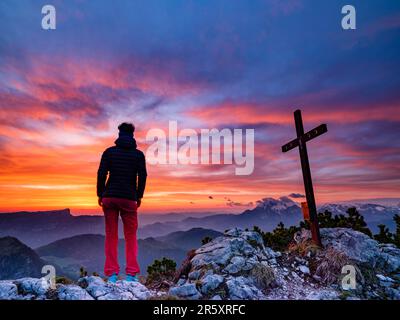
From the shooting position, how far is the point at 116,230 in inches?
309

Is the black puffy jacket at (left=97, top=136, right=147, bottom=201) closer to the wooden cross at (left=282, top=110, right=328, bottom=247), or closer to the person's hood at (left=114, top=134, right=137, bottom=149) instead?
the person's hood at (left=114, top=134, right=137, bottom=149)

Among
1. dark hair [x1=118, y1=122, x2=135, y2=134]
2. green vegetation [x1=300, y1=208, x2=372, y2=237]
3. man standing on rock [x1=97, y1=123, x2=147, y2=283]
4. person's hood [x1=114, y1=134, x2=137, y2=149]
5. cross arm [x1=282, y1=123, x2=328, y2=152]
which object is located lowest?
green vegetation [x1=300, y1=208, x2=372, y2=237]

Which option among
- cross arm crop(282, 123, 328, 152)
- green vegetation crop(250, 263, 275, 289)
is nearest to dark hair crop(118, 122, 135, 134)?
green vegetation crop(250, 263, 275, 289)

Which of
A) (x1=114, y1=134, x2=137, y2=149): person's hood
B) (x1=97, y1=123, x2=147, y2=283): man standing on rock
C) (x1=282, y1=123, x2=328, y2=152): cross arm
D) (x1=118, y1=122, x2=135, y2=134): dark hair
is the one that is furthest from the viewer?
(x1=282, y1=123, x2=328, y2=152): cross arm

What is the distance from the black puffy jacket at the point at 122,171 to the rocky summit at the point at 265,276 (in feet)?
7.00

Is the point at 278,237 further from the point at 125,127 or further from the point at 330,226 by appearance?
the point at 125,127

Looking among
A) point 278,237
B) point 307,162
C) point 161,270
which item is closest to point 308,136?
point 307,162

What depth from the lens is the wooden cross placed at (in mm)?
10844

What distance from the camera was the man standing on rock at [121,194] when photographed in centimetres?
757

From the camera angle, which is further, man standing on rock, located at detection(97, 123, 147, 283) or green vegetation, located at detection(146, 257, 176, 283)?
green vegetation, located at detection(146, 257, 176, 283)

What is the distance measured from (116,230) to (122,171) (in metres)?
1.56
